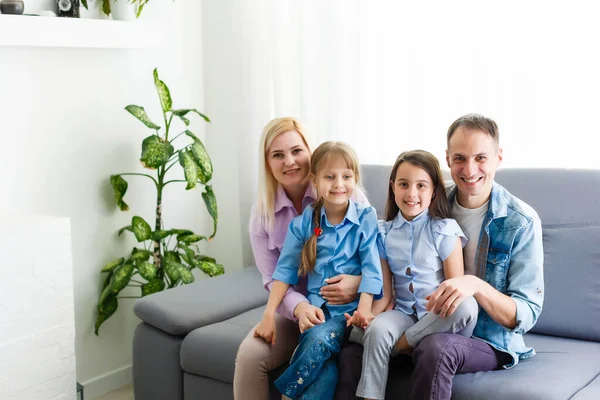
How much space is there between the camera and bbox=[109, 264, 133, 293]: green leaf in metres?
3.12

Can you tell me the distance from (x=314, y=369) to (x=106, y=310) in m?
1.42

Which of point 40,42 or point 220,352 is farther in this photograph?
point 40,42

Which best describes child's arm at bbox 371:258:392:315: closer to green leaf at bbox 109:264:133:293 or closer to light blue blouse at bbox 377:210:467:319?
light blue blouse at bbox 377:210:467:319

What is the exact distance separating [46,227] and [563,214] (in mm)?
1754

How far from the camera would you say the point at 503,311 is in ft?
6.51

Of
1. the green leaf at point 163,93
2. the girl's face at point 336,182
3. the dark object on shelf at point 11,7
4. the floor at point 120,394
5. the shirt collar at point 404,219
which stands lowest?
the floor at point 120,394

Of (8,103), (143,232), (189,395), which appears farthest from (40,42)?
(189,395)

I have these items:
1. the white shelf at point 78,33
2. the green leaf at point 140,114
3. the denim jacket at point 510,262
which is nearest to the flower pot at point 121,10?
the white shelf at point 78,33

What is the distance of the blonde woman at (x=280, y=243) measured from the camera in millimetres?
2191

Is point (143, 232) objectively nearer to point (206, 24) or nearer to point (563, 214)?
point (206, 24)

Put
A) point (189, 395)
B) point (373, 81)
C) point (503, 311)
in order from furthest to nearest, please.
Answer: point (373, 81), point (189, 395), point (503, 311)

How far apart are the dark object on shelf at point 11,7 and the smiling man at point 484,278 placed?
161cm

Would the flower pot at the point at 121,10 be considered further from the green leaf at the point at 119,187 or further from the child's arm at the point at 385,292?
the child's arm at the point at 385,292

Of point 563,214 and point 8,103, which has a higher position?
point 8,103
